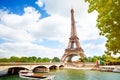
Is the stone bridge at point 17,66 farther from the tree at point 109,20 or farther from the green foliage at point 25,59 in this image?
the tree at point 109,20

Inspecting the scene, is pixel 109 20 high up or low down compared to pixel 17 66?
up

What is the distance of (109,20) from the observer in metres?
8.59

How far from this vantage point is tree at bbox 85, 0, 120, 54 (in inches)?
319

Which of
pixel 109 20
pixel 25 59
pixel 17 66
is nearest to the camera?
pixel 109 20

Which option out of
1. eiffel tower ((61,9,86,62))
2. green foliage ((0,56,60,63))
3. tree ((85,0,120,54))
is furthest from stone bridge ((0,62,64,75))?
tree ((85,0,120,54))

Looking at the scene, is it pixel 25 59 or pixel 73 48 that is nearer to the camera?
A: pixel 73 48

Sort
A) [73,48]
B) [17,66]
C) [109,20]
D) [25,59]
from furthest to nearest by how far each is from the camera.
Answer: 1. [25,59]
2. [73,48]
3. [17,66]
4. [109,20]

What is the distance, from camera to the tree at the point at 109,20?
26.6ft

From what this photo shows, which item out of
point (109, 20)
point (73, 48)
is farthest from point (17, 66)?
point (109, 20)

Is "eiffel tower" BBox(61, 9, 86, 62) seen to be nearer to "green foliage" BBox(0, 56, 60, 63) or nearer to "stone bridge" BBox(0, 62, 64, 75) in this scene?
"stone bridge" BBox(0, 62, 64, 75)

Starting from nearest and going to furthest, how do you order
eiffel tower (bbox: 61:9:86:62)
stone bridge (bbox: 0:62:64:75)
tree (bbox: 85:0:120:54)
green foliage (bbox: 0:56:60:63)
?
tree (bbox: 85:0:120:54), stone bridge (bbox: 0:62:64:75), eiffel tower (bbox: 61:9:86:62), green foliage (bbox: 0:56:60:63)

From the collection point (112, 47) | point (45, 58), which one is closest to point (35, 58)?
point (45, 58)

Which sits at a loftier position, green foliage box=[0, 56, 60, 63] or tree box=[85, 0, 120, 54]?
green foliage box=[0, 56, 60, 63]

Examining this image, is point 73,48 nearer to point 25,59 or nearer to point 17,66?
point 25,59
